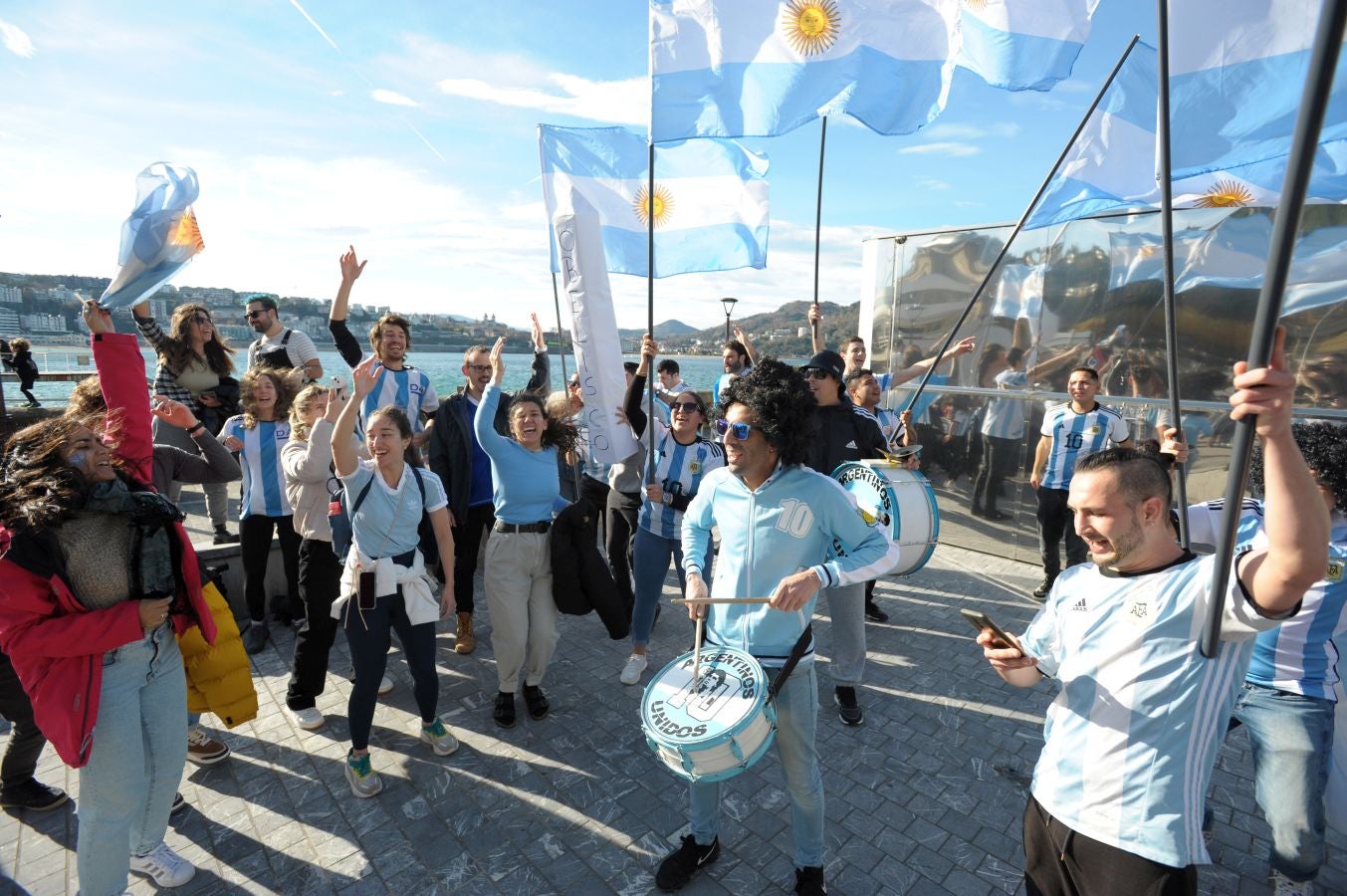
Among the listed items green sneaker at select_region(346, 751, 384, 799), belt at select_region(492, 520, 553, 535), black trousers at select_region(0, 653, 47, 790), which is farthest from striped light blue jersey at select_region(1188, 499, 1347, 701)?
black trousers at select_region(0, 653, 47, 790)

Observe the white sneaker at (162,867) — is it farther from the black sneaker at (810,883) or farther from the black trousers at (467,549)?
the black sneaker at (810,883)

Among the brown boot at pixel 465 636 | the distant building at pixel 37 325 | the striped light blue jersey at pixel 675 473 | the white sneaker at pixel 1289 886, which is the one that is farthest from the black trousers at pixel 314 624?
the distant building at pixel 37 325

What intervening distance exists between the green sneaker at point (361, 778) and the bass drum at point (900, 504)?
3370mm

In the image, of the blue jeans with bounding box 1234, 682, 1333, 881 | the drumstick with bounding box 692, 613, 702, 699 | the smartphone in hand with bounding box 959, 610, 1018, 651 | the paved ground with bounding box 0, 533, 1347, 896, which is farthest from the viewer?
the paved ground with bounding box 0, 533, 1347, 896

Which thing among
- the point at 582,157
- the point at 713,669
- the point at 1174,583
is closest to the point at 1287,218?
the point at 1174,583

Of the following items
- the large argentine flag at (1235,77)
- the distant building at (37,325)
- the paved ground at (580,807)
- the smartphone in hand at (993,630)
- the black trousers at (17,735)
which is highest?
the large argentine flag at (1235,77)

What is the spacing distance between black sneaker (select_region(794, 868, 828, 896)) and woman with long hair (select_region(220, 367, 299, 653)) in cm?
417

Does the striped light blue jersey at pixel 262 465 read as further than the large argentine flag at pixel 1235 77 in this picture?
Yes

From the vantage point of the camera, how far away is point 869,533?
2834 mm

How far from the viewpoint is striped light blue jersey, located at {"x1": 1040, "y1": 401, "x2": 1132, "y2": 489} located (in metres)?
6.19

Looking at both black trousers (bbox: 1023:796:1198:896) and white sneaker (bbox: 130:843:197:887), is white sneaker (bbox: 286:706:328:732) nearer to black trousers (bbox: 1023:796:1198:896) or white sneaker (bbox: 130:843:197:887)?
white sneaker (bbox: 130:843:197:887)

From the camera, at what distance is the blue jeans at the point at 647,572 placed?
4.87m

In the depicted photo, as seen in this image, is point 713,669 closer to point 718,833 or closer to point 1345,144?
point 718,833

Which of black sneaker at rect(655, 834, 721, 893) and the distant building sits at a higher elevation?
the distant building
